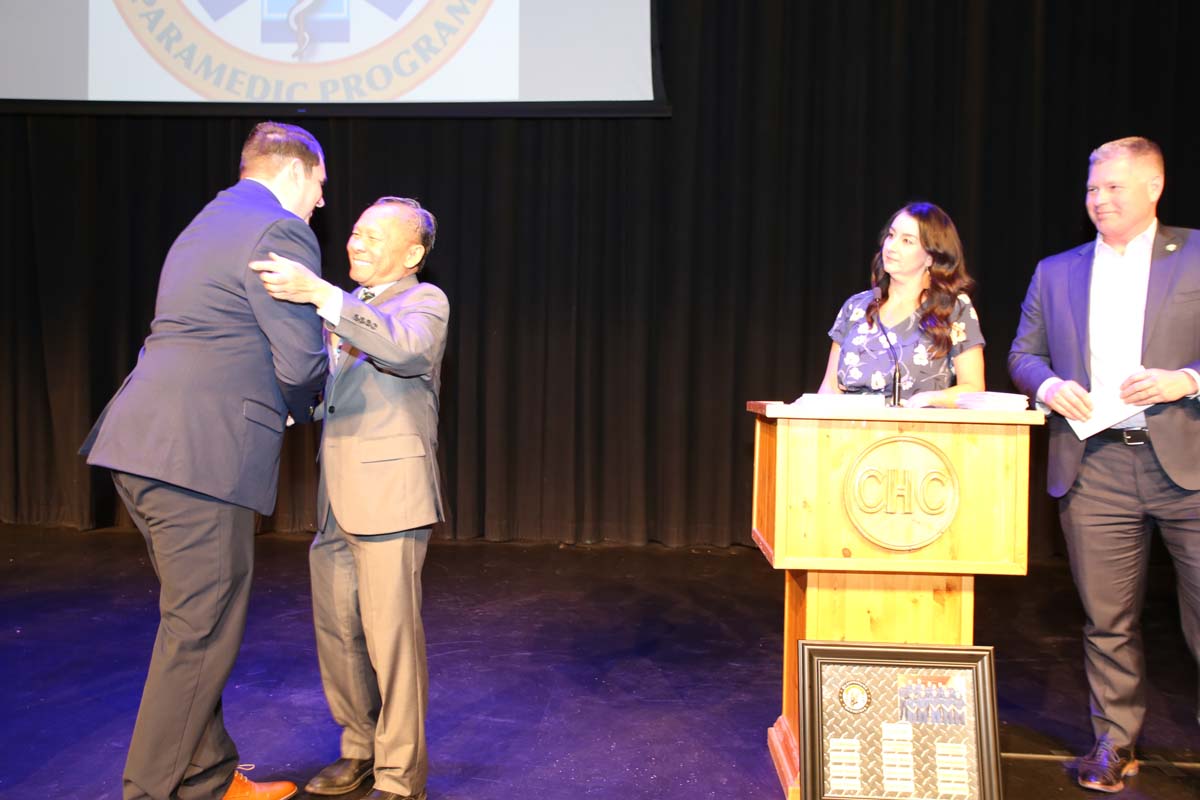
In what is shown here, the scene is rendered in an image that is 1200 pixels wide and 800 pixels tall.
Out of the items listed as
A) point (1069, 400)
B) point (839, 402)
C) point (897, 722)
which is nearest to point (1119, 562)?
point (1069, 400)

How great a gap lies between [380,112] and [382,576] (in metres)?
3.87

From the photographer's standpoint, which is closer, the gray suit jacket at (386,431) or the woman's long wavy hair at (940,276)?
the gray suit jacket at (386,431)

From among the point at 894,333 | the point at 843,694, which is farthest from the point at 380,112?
the point at 843,694

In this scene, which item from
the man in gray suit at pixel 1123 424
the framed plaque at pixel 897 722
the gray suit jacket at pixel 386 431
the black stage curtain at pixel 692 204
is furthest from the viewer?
the black stage curtain at pixel 692 204

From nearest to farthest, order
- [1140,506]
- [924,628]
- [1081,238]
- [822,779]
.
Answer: [822,779] < [924,628] < [1140,506] < [1081,238]

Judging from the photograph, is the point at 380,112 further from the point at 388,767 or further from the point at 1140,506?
the point at 1140,506

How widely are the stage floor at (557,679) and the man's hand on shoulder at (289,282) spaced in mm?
1338

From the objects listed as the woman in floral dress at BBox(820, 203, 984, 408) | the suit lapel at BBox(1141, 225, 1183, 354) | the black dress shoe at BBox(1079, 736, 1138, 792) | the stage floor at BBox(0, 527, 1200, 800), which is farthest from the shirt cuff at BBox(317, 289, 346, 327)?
the black dress shoe at BBox(1079, 736, 1138, 792)

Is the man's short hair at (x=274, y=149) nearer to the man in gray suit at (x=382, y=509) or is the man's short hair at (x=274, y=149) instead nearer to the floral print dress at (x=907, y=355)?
the man in gray suit at (x=382, y=509)

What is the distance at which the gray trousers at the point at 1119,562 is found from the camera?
7.84ft

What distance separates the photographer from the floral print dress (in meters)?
2.45

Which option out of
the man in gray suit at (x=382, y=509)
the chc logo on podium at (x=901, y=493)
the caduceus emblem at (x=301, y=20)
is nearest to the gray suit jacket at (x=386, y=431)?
the man in gray suit at (x=382, y=509)

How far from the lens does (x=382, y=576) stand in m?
2.17

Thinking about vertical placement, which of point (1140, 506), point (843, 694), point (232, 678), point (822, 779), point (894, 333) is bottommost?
point (232, 678)
